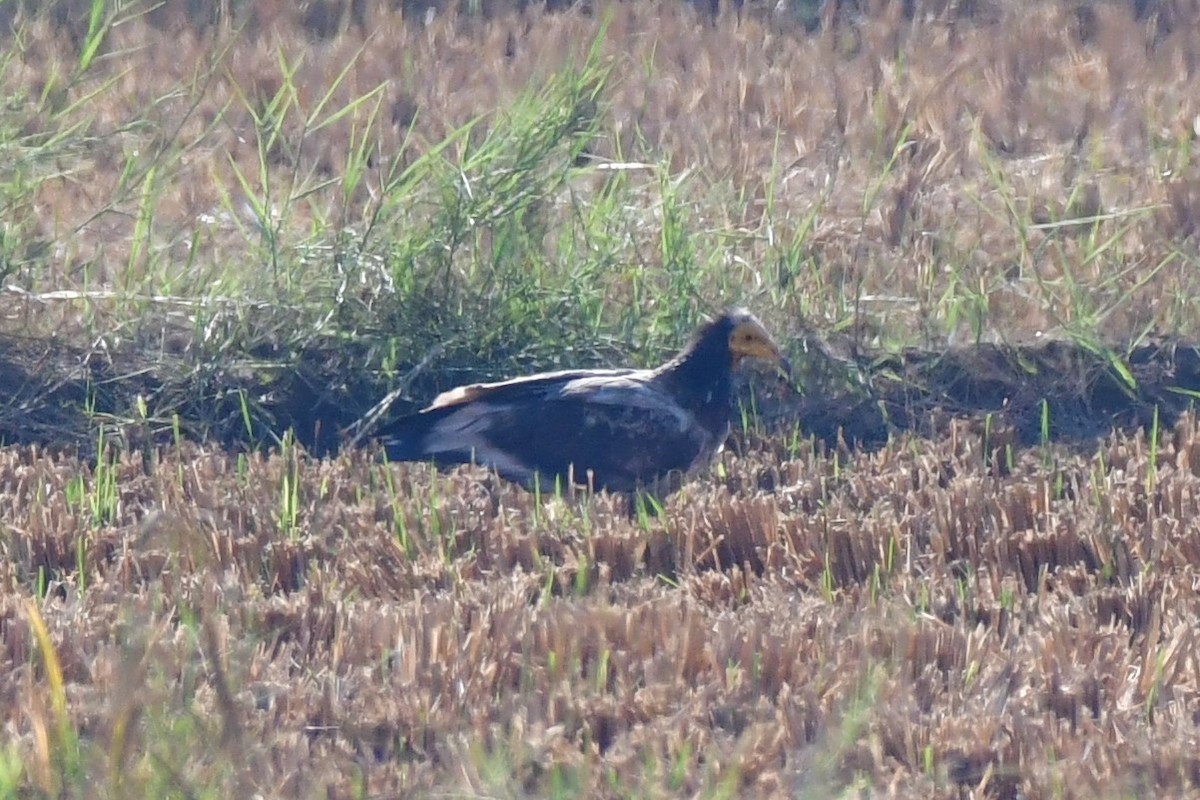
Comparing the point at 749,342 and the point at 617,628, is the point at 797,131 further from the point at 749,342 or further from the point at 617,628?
the point at 617,628

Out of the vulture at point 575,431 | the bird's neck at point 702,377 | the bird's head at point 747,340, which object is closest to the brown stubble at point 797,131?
the bird's head at point 747,340

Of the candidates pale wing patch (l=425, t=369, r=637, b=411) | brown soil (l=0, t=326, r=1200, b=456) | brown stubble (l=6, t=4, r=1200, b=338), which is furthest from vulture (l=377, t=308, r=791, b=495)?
brown stubble (l=6, t=4, r=1200, b=338)

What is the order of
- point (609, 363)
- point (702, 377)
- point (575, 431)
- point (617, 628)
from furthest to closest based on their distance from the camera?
point (609, 363) < point (702, 377) < point (575, 431) < point (617, 628)

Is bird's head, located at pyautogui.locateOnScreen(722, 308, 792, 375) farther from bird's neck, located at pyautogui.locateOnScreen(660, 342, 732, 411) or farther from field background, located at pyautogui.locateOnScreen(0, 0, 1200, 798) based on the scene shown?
field background, located at pyautogui.locateOnScreen(0, 0, 1200, 798)

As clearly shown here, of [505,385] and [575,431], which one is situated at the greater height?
[505,385]

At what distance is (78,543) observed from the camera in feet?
15.8

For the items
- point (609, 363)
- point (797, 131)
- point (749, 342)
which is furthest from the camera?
point (797, 131)

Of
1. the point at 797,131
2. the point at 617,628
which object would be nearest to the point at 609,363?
the point at 617,628

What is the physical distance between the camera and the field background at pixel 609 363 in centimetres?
345

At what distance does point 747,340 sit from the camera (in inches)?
237

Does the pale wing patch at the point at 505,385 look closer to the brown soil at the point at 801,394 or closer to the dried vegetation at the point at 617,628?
the dried vegetation at the point at 617,628

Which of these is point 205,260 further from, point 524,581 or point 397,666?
point 397,666

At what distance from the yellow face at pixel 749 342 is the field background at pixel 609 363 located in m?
0.24

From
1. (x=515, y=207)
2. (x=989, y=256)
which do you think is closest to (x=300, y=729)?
(x=515, y=207)
